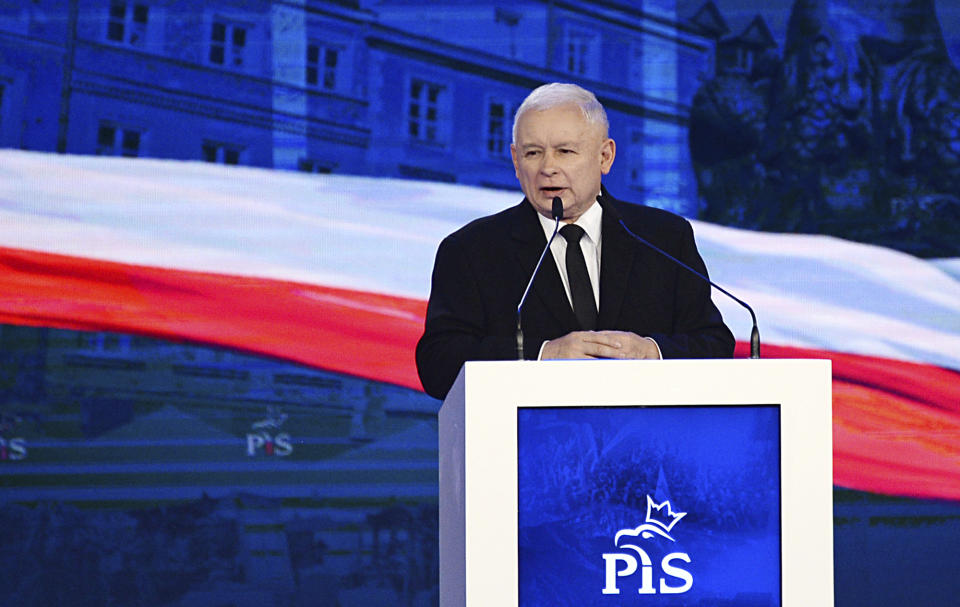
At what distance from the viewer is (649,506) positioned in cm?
136

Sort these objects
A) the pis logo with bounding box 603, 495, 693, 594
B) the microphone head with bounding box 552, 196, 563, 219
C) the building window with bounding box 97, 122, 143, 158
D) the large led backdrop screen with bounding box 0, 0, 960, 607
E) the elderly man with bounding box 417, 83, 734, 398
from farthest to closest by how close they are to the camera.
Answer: the building window with bounding box 97, 122, 143, 158 → the large led backdrop screen with bounding box 0, 0, 960, 607 → the elderly man with bounding box 417, 83, 734, 398 → the microphone head with bounding box 552, 196, 563, 219 → the pis logo with bounding box 603, 495, 693, 594

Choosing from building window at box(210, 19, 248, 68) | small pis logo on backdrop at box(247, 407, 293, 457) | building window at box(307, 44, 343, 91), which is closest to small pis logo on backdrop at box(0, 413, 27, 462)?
small pis logo on backdrop at box(247, 407, 293, 457)

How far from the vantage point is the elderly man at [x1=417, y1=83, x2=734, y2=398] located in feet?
6.09

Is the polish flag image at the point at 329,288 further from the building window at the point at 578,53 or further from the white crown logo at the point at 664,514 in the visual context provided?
the white crown logo at the point at 664,514

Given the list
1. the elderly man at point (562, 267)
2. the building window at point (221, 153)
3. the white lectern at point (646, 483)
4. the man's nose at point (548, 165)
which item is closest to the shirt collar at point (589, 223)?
the elderly man at point (562, 267)

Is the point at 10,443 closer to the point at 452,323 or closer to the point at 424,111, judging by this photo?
the point at 424,111

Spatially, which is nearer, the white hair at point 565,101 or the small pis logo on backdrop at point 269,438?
the white hair at point 565,101

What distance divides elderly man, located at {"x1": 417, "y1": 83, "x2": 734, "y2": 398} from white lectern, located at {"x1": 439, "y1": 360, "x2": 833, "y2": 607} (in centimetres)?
42

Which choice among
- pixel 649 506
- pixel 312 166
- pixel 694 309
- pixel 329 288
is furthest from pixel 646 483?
pixel 312 166

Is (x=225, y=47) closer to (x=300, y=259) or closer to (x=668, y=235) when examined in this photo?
(x=300, y=259)

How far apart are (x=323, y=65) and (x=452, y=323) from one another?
2.34 m

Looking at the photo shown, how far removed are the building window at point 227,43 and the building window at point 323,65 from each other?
226mm

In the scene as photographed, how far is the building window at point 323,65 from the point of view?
402 cm

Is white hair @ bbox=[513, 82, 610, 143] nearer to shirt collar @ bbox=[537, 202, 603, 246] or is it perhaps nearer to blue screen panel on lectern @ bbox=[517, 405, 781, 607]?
shirt collar @ bbox=[537, 202, 603, 246]
